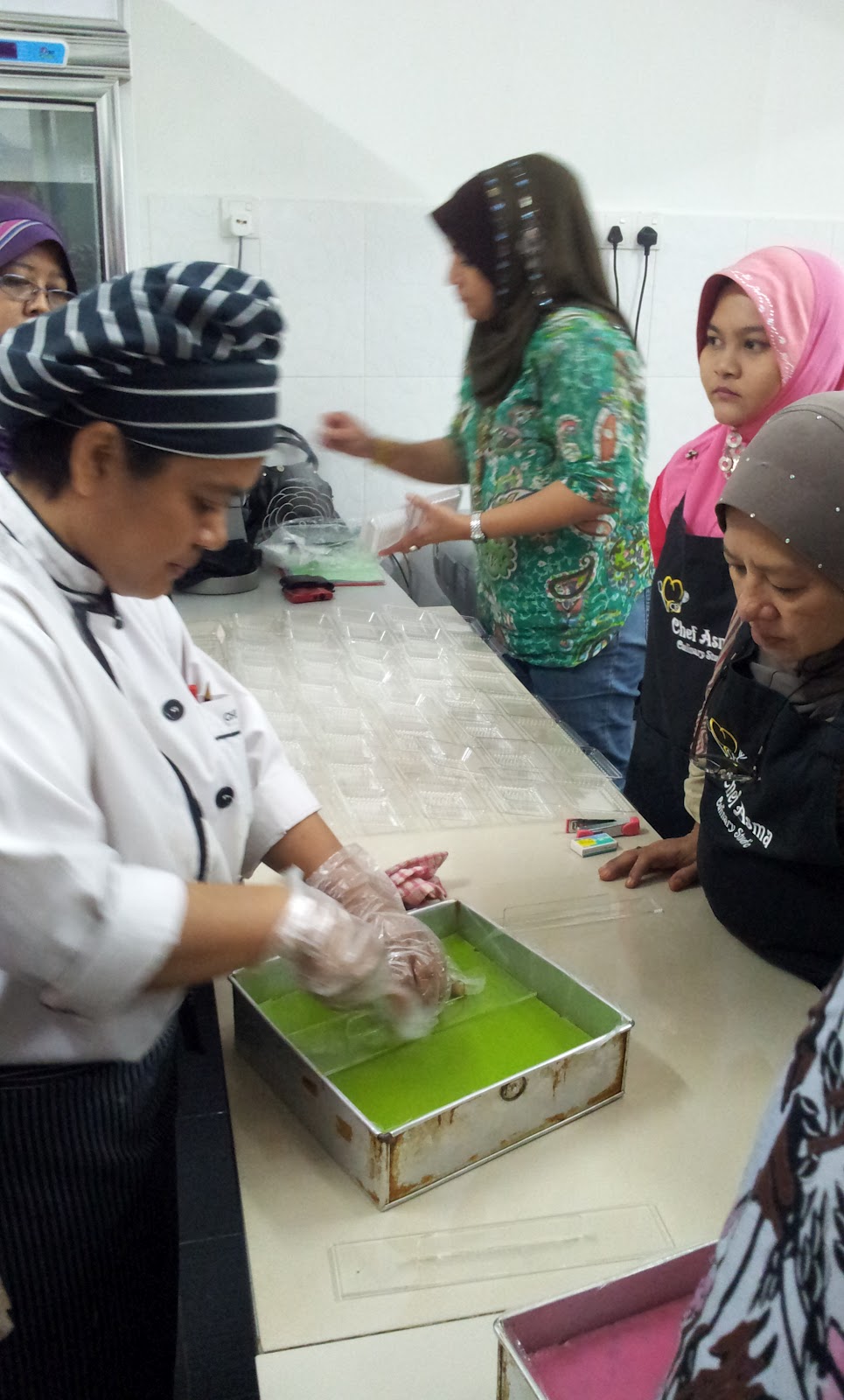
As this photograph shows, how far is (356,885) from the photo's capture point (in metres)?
1.16

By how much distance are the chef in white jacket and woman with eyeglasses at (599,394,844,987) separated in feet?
1.26

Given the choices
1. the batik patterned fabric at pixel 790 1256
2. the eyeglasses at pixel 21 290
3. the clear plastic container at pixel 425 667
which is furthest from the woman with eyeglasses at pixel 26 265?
the batik patterned fabric at pixel 790 1256

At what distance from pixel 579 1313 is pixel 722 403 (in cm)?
135

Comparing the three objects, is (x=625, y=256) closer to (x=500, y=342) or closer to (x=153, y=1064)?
(x=500, y=342)

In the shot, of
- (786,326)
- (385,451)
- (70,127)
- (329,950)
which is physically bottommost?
(329,950)

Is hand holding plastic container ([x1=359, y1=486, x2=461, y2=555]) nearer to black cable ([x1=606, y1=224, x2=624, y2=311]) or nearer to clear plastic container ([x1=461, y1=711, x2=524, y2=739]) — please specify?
clear plastic container ([x1=461, y1=711, x2=524, y2=739])

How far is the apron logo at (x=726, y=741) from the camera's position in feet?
3.95

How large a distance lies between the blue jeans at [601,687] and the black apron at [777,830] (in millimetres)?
776

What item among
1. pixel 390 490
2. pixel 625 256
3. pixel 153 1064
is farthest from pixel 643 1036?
pixel 625 256

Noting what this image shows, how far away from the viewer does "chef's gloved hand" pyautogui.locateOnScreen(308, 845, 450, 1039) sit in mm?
1004

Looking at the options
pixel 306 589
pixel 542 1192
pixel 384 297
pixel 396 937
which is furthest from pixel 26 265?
pixel 542 1192

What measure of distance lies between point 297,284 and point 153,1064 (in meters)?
2.68

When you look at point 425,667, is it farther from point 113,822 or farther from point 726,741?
point 113,822

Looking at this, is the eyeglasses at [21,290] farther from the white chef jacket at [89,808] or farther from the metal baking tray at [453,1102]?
the metal baking tray at [453,1102]
